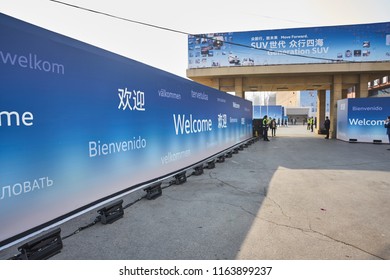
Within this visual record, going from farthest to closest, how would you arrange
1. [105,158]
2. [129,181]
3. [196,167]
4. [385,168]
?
[385,168]
[196,167]
[129,181]
[105,158]

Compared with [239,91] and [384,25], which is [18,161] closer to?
[239,91]

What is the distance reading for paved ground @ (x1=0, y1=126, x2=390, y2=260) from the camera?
123 inches

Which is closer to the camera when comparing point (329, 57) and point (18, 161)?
point (18, 161)

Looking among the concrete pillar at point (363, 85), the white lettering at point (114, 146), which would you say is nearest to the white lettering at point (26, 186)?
the white lettering at point (114, 146)

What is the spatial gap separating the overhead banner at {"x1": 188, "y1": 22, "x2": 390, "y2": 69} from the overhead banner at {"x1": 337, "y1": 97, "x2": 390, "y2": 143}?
A: 3.92 m

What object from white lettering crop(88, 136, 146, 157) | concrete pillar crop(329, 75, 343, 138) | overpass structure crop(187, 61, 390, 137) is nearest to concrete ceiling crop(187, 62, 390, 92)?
overpass structure crop(187, 61, 390, 137)

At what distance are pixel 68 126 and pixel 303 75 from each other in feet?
71.9

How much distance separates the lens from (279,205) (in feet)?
16.0

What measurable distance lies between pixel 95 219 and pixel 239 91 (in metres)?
20.3

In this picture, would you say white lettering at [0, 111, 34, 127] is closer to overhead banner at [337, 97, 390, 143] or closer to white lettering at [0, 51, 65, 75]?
white lettering at [0, 51, 65, 75]

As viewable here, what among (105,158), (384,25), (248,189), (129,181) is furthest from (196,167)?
(384,25)

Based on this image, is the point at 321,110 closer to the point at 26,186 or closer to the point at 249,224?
the point at 249,224

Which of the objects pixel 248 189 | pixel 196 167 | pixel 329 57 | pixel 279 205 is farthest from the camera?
pixel 329 57

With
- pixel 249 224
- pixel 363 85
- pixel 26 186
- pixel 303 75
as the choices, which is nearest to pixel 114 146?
pixel 26 186
